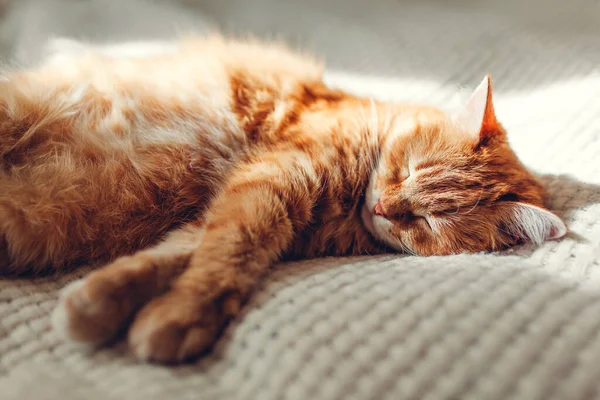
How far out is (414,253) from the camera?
46.0 inches

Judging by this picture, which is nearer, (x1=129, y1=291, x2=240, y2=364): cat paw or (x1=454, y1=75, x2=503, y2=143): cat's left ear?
(x1=129, y1=291, x2=240, y2=364): cat paw

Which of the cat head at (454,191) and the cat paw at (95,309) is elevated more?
the cat head at (454,191)

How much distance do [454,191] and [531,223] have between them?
193 mm

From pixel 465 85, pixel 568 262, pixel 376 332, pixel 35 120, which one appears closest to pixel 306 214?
pixel 376 332

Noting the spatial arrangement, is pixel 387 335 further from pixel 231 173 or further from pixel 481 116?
pixel 481 116

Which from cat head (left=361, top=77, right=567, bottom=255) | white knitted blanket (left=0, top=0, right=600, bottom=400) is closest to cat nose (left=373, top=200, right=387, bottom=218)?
cat head (left=361, top=77, right=567, bottom=255)

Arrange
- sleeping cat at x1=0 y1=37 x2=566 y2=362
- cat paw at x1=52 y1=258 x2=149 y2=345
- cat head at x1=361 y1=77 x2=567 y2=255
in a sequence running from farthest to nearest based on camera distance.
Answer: cat head at x1=361 y1=77 x2=567 y2=255 → sleeping cat at x1=0 y1=37 x2=566 y2=362 → cat paw at x1=52 y1=258 x2=149 y2=345

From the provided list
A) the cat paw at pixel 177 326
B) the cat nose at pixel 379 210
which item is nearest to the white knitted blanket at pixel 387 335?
the cat paw at pixel 177 326

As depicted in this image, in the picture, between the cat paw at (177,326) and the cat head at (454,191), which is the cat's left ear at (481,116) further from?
the cat paw at (177,326)

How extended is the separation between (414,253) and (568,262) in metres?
0.35

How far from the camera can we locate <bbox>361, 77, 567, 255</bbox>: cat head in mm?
1149

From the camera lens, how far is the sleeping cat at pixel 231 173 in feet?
3.18

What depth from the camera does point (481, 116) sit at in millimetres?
1202

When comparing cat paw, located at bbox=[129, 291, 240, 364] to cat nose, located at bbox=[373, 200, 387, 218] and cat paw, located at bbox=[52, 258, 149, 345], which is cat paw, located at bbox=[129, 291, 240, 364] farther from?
cat nose, located at bbox=[373, 200, 387, 218]
